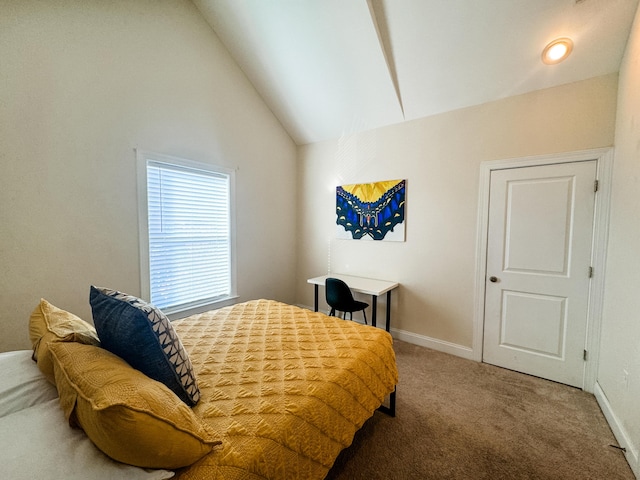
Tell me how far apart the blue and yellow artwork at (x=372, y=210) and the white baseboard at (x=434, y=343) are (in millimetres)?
1134

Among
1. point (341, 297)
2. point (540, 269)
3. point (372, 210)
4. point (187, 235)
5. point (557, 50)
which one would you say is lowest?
point (341, 297)

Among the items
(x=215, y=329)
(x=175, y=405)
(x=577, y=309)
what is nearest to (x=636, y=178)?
(x=577, y=309)

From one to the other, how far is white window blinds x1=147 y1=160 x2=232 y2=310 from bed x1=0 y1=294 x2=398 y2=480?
0.92m

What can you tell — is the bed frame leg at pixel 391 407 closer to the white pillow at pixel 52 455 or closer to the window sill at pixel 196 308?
the white pillow at pixel 52 455

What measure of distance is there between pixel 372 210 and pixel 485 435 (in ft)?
7.55

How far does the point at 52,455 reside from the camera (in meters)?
0.71

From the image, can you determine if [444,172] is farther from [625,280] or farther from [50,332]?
[50,332]

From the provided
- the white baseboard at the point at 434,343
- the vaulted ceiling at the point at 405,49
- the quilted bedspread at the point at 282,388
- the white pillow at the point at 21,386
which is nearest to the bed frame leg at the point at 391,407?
the quilted bedspread at the point at 282,388

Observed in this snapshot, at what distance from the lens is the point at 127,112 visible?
7.49ft

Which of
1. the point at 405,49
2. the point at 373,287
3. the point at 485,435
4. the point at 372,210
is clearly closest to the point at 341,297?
the point at 373,287

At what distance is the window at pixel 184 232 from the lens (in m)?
2.48

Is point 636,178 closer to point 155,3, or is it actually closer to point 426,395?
point 426,395

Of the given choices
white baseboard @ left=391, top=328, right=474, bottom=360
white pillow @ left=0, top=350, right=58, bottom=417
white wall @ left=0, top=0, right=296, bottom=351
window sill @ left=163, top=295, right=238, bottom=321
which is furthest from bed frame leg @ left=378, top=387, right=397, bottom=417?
white wall @ left=0, top=0, right=296, bottom=351

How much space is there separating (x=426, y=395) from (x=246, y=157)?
3143 mm
